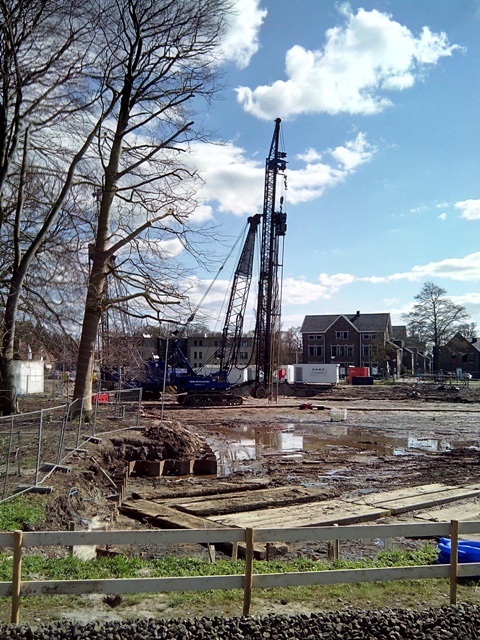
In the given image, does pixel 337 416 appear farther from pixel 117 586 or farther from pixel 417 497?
pixel 117 586

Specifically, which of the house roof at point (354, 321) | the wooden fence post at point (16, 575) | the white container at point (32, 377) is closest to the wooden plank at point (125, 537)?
the wooden fence post at point (16, 575)

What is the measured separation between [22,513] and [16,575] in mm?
4595

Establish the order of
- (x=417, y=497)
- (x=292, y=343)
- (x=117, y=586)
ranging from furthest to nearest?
1. (x=292, y=343)
2. (x=417, y=497)
3. (x=117, y=586)

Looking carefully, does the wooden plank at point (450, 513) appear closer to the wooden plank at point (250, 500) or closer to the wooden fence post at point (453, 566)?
the wooden plank at point (250, 500)

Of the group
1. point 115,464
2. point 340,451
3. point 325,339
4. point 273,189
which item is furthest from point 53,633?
point 325,339

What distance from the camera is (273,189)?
183ft

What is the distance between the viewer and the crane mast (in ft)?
181

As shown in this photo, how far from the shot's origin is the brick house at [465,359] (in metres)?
94.1

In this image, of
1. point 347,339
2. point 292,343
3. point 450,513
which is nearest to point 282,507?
point 450,513

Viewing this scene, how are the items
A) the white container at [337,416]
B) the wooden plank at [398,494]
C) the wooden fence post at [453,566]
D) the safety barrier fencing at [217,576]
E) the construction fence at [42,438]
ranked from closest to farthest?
the safety barrier fencing at [217,576] → the wooden fence post at [453,566] → the construction fence at [42,438] → the wooden plank at [398,494] → the white container at [337,416]

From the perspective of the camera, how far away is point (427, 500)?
1392 cm

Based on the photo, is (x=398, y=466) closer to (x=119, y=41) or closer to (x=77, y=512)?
(x=77, y=512)

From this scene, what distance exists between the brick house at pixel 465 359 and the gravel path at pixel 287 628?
294 ft

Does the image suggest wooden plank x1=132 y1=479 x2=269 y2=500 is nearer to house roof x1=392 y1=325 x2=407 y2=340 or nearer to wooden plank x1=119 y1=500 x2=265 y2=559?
wooden plank x1=119 y1=500 x2=265 y2=559
